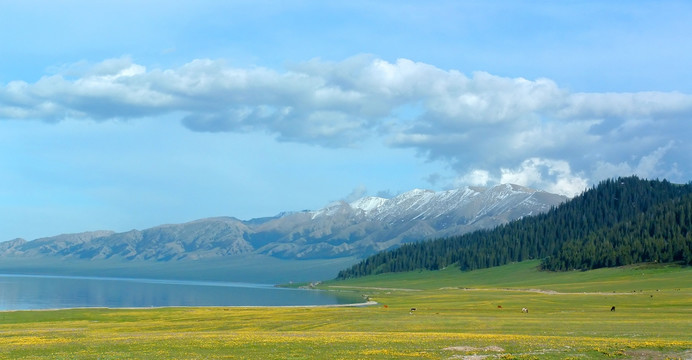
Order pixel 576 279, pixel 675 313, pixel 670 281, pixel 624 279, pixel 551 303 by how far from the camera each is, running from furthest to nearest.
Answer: pixel 576 279
pixel 624 279
pixel 670 281
pixel 551 303
pixel 675 313

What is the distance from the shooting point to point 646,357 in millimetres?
38156

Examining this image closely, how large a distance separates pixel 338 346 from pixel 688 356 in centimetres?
→ 2250

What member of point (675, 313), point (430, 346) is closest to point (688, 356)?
point (430, 346)

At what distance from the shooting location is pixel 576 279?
656ft

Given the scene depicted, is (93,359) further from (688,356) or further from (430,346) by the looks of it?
(688,356)

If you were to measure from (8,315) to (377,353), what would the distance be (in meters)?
85.8

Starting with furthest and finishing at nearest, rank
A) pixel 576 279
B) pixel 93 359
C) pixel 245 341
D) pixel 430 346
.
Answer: pixel 576 279 → pixel 245 341 → pixel 430 346 → pixel 93 359

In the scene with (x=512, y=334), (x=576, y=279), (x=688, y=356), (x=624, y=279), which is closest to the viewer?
(x=688, y=356)

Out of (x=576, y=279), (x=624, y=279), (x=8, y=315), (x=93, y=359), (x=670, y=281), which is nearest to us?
(x=93, y=359)

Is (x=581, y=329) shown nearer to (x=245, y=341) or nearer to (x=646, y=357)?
(x=646, y=357)

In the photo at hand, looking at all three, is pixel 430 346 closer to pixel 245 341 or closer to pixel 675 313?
pixel 245 341

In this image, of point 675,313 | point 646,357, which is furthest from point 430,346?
point 675,313

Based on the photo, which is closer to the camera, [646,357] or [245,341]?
[646,357]

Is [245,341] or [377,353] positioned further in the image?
[245,341]
